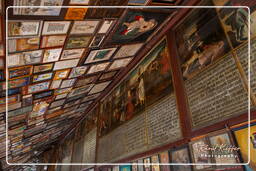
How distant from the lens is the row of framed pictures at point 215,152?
2.39m

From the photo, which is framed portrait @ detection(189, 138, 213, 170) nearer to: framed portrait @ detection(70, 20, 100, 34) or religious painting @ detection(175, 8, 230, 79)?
religious painting @ detection(175, 8, 230, 79)

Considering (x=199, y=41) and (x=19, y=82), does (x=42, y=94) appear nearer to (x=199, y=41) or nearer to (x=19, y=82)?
(x=19, y=82)

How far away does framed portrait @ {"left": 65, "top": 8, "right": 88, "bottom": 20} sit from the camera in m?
3.36

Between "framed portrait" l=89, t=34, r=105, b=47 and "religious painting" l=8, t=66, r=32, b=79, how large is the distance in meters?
1.66

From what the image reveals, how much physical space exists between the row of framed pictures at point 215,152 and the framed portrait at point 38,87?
3956mm

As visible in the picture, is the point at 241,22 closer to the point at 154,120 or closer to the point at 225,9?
the point at 225,9

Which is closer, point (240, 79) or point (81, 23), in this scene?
point (240, 79)

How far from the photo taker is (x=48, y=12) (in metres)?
3.22

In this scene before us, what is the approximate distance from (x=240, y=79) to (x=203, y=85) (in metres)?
0.68

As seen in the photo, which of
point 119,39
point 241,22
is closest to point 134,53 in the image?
point 119,39

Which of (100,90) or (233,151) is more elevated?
(100,90)

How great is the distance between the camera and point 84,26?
3850mm

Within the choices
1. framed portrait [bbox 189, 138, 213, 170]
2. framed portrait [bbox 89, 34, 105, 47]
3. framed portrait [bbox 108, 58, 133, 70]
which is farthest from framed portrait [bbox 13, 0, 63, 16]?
framed portrait [bbox 189, 138, 213, 170]

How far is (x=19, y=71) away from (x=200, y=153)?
4.31m
